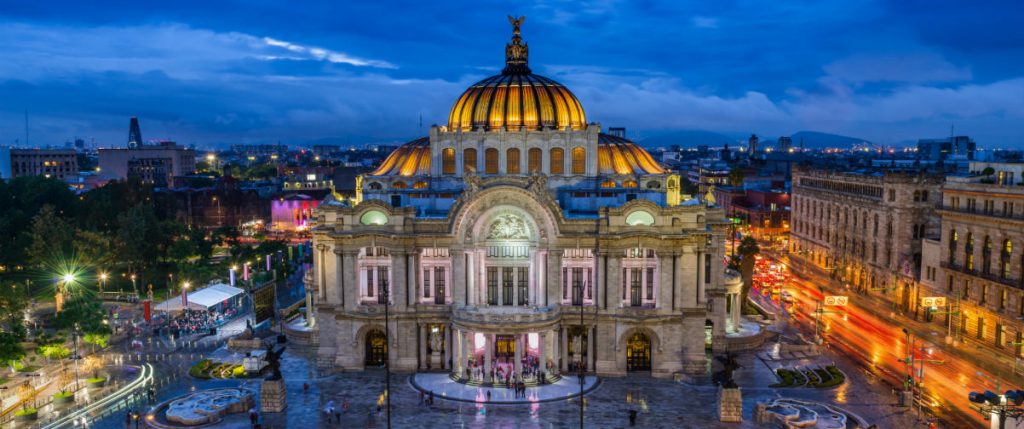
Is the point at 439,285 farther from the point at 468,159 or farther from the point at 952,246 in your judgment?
the point at 952,246

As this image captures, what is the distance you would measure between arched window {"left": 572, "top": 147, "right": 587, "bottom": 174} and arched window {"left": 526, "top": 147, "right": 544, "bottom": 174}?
10.8 feet

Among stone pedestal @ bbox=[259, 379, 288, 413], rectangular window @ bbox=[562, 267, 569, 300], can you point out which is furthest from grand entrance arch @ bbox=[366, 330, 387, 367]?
rectangular window @ bbox=[562, 267, 569, 300]

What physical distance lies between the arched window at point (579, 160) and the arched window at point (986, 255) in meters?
41.3

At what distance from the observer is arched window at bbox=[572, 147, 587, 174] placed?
80.8 meters

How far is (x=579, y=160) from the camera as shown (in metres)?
80.9

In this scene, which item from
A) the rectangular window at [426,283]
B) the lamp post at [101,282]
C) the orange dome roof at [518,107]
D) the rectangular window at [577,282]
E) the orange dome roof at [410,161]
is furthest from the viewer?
the lamp post at [101,282]

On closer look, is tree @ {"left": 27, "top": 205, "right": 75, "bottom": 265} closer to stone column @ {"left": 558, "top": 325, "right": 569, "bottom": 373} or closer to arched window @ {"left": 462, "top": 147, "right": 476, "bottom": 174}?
arched window @ {"left": 462, "top": 147, "right": 476, "bottom": 174}

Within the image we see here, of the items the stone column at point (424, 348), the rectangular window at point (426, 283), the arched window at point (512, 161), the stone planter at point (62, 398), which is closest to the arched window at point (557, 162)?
the arched window at point (512, 161)

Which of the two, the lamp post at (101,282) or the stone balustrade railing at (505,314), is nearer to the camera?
the stone balustrade railing at (505,314)

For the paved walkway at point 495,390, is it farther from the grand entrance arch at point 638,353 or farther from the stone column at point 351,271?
the stone column at point 351,271

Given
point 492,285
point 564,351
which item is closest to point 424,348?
point 492,285

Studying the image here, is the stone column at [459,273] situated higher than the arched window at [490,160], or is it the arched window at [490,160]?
the arched window at [490,160]

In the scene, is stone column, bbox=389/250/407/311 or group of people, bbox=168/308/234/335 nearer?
stone column, bbox=389/250/407/311

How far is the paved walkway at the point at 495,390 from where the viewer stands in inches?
2494
